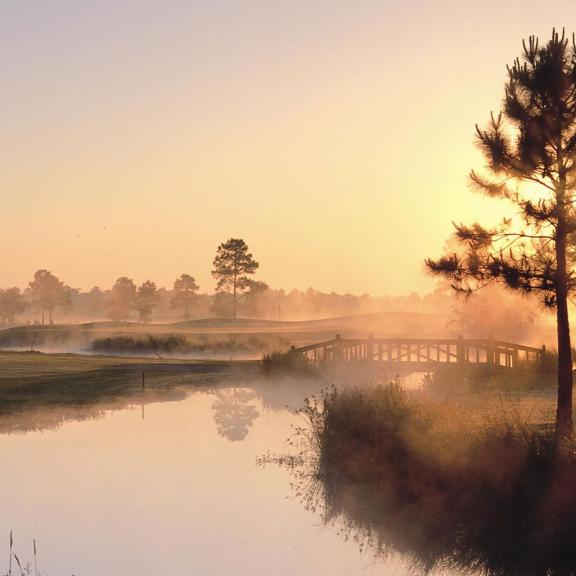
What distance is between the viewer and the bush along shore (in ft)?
36.8

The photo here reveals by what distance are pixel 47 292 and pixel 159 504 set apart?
170652 millimetres

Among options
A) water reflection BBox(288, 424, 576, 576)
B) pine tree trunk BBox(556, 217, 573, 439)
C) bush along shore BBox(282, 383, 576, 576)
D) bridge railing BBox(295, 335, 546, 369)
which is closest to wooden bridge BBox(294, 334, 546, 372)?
bridge railing BBox(295, 335, 546, 369)

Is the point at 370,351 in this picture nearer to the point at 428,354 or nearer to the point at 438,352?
the point at 428,354

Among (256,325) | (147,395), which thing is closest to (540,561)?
(147,395)

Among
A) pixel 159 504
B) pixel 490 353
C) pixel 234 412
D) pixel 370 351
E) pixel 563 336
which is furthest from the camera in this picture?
pixel 370 351

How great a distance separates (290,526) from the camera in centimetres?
1284

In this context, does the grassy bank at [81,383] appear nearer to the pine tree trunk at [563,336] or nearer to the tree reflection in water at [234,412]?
the tree reflection in water at [234,412]

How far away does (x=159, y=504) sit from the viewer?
45.8 feet

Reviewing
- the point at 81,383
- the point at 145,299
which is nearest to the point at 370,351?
the point at 81,383

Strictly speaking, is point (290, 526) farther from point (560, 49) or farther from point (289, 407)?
point (289, 407)

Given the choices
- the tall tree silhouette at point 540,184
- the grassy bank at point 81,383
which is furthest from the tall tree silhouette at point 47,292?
the tall tree silhouette at point 540,184

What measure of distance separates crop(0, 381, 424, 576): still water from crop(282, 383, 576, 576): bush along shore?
0.81 metres

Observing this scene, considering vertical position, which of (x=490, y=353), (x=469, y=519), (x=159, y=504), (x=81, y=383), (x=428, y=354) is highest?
(x=490, y=353)

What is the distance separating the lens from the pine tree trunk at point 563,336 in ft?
59.4
